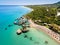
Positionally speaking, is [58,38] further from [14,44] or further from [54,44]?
[14,44]

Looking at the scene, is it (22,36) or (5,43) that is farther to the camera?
(22,36)

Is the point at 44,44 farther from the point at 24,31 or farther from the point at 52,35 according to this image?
the point at 24,31

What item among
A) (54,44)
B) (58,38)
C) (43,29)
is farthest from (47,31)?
(54,44)

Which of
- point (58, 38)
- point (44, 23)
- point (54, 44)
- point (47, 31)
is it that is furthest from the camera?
point (44, 23)

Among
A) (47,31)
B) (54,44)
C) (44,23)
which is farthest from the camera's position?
(44,23)

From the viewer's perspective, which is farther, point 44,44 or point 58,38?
point 58,38

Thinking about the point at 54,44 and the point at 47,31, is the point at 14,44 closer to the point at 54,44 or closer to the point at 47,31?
the point at 54,44

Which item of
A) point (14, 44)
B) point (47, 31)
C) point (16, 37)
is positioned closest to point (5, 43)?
point (14, 44)

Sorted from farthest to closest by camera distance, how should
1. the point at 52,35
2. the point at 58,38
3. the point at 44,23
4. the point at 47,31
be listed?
the point at 44,23, the point at 47,31, the point at 52,35, the point at 58,38

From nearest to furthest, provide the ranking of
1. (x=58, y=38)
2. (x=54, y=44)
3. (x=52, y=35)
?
(x=54, y=44)
(x=58, y=38)
(x=52, y=35)
